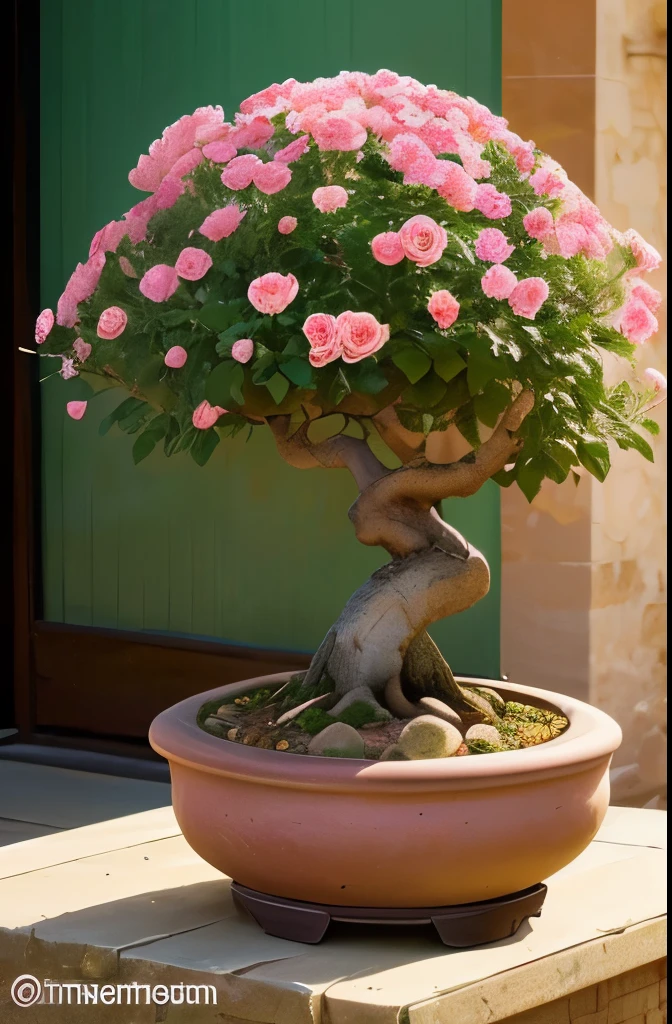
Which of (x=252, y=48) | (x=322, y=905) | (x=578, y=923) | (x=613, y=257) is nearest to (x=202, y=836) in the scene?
(x=322, y=905)

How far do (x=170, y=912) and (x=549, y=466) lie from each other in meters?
1.06

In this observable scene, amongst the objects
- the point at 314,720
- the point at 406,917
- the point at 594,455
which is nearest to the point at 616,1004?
Answer: the point at 406,917

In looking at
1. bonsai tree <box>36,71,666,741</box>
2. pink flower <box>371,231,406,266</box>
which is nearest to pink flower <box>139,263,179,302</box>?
bonsai tree <box>36,71,666,741</box>

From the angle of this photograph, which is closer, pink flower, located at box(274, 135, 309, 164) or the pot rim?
the pot rim

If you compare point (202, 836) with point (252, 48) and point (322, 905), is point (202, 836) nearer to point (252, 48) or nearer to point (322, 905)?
point (322, 905)

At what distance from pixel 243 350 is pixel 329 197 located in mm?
277

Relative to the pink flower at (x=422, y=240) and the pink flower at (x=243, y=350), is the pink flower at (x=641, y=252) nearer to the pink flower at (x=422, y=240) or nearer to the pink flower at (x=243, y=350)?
the pink flower at (x=422, y=240)

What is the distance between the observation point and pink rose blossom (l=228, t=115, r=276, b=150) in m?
2.10

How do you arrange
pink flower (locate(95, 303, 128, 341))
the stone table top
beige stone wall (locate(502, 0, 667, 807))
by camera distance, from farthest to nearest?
beige stone wall (locate(502, 0, 667, 807)), pink flower (locate(95, 303, 128, 341)), the stone table top

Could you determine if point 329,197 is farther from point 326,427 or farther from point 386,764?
point 326,427

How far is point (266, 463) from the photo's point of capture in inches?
140

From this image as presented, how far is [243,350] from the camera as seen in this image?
1.92 m

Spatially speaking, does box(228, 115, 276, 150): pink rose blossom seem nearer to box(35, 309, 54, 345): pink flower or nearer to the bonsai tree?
the bonsai tree

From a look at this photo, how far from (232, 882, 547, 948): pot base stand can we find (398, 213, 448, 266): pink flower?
1026mm
